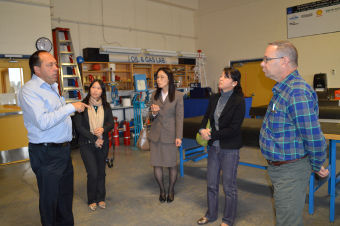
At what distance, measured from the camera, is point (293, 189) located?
150 centimetres

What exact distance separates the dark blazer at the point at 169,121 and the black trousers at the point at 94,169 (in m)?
0.68

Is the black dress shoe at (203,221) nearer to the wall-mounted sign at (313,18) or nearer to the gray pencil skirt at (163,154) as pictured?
the gray pencil skirt at (163,154)

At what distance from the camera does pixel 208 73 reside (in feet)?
35.3

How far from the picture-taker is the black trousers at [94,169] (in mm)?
2869

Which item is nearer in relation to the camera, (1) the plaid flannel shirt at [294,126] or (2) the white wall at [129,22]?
(1) the plaid flannel shirt at [294,126]

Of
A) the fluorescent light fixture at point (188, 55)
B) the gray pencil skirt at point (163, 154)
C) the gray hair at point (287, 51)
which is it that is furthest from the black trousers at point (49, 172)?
the fluorescent light fixture at point (188, 55)

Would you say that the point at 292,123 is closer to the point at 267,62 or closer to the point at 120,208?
the point at 267,62

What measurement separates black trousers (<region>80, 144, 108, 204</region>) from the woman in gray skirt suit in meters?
0.61

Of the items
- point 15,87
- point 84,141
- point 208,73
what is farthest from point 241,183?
point 208,73

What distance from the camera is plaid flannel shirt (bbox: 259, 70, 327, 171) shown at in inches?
55.3

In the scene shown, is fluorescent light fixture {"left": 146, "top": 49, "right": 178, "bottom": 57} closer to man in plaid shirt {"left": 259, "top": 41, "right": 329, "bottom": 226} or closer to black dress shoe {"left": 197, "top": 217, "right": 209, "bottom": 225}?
black dress shoe {"left": 197, "top": 217, "right": 209, "bottom": 225}

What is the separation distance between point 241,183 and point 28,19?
5824 mm

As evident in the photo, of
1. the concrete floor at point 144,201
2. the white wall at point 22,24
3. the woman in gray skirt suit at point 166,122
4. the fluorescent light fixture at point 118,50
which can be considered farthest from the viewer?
the fluorescent light fixture at point 118,50

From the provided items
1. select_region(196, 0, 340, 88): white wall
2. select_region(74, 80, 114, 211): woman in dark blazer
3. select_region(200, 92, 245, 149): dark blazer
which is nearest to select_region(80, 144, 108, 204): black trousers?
select_region(74, 80, 114, 211): woman in dark blazer
